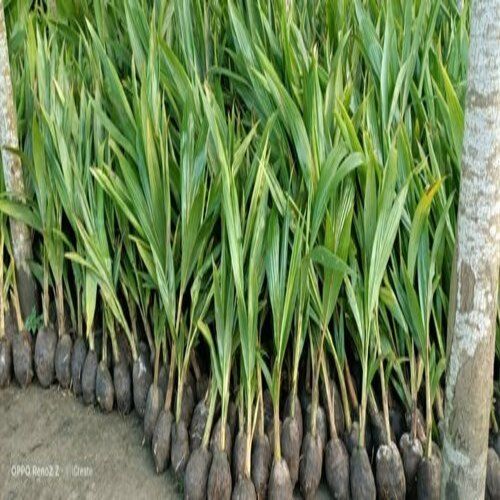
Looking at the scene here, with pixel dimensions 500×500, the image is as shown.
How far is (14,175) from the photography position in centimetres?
198

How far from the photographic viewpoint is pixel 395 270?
1736 millimetres

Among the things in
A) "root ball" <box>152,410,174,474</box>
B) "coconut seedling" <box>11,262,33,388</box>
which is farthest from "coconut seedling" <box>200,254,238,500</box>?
"coconut seedling" <box>11,262,33,388</box>

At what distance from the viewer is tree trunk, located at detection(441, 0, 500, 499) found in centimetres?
128

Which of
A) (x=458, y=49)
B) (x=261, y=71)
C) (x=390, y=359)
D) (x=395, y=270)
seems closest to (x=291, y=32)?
(x=261, y=71)

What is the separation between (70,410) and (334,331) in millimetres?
598

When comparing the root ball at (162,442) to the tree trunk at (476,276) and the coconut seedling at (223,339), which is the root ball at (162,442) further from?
the tree trunk at (476,276)

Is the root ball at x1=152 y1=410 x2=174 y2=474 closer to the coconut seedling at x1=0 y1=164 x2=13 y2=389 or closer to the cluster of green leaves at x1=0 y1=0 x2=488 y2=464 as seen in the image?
the cluster of green leaves at x1=0 y1=0 x2=488 y2=464

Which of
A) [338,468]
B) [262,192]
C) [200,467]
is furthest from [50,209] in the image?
[338,468]

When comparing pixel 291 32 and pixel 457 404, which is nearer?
pixel 457 404

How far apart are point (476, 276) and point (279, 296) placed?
41 cm

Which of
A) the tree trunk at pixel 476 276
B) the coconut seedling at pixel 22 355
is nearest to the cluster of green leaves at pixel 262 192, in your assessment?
the coconut seedling at pixel 22 355

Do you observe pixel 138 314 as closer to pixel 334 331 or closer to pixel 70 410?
pixel 70 410

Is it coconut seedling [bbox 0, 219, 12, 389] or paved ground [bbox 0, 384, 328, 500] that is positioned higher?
coconut seedling [bbox 0, 219, 12, 389]

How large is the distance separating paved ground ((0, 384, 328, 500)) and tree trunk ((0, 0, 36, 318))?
0.21m
